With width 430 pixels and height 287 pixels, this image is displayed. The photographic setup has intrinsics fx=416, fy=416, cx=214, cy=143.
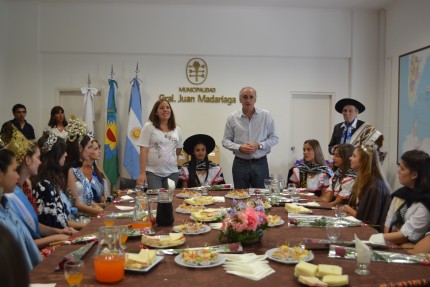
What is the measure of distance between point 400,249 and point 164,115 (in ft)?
9.59

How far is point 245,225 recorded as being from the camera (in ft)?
6.79

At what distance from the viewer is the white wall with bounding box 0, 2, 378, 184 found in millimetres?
6930

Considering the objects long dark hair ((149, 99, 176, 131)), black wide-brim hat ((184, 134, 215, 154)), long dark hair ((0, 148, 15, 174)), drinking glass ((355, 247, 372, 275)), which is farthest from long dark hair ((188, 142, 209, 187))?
drinking glass ((355, 247, 372, 275))

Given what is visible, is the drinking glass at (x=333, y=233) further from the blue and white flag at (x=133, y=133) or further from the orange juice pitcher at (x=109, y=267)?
the blue and white flag at (x=133, y=133)

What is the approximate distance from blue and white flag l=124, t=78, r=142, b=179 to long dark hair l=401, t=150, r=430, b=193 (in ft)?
15.7

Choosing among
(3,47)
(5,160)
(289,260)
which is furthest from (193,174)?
(3,47)

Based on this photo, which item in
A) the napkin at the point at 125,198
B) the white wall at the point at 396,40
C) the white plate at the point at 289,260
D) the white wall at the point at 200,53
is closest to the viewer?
the white plate at the point at 289,260

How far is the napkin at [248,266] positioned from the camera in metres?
1.73

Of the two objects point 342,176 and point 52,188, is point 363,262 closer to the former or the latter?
point 52,188

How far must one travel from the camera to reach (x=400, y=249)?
6.97 ft

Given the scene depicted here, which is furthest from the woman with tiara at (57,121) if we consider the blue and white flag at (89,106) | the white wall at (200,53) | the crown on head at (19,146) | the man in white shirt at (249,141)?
the crown on head at (19,146)

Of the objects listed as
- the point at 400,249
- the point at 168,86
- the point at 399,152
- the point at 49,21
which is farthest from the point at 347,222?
the point at 49,21

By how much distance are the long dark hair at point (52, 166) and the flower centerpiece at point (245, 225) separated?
1611 mm

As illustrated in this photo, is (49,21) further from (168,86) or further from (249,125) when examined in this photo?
(249,125)
